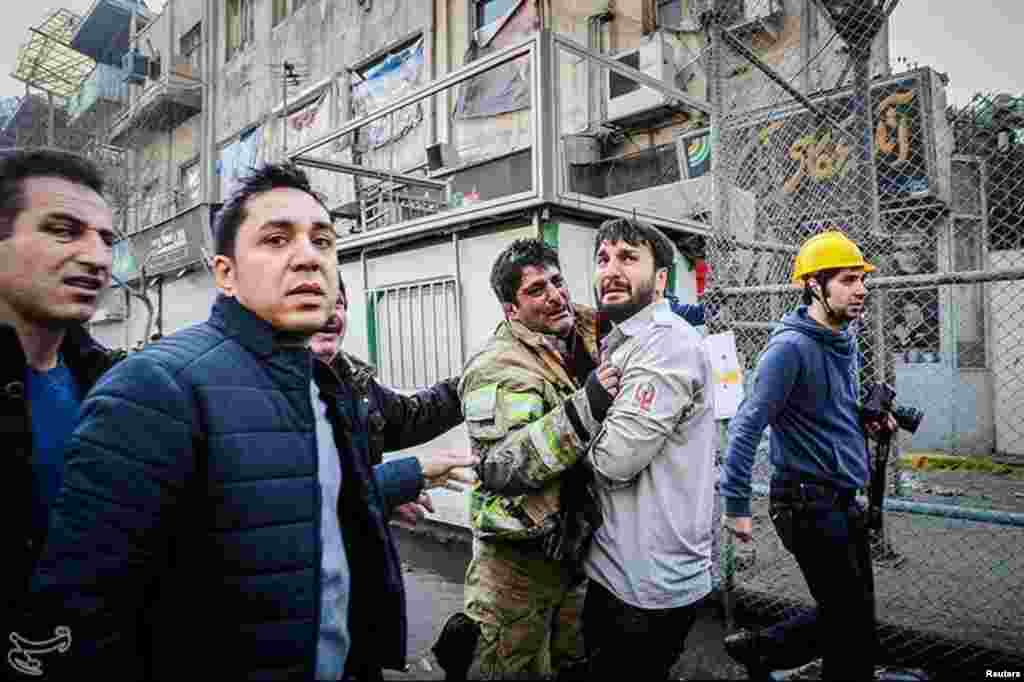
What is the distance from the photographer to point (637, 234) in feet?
7.50

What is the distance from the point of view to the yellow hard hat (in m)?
2.82

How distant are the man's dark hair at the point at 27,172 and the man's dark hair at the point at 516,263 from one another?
1.40 metres

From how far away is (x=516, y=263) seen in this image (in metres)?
2.45

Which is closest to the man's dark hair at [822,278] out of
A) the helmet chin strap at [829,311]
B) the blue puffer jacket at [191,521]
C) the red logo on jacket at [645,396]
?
the helmet chin strap at [829,311]

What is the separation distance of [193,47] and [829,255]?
23825mm

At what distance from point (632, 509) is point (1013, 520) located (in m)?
2.12

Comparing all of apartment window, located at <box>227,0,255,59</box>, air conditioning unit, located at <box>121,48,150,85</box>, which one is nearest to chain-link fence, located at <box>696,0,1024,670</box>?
apartment window, located at <box>227,0,255,59</box>

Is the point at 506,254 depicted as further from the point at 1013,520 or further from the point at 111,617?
the point at 1013,520

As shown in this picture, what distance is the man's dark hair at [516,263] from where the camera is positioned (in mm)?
2434

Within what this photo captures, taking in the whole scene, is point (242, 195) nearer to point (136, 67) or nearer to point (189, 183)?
point (189, 183)

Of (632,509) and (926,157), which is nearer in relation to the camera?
(632,509)

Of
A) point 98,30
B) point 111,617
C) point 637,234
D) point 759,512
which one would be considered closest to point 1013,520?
point 637,234

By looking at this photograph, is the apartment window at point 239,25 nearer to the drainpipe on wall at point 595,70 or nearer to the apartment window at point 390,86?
the apartment window at point 390,86

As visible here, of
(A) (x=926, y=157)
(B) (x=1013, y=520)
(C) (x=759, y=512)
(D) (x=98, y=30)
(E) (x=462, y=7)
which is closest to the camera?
(B) (x=1013, y=520)
